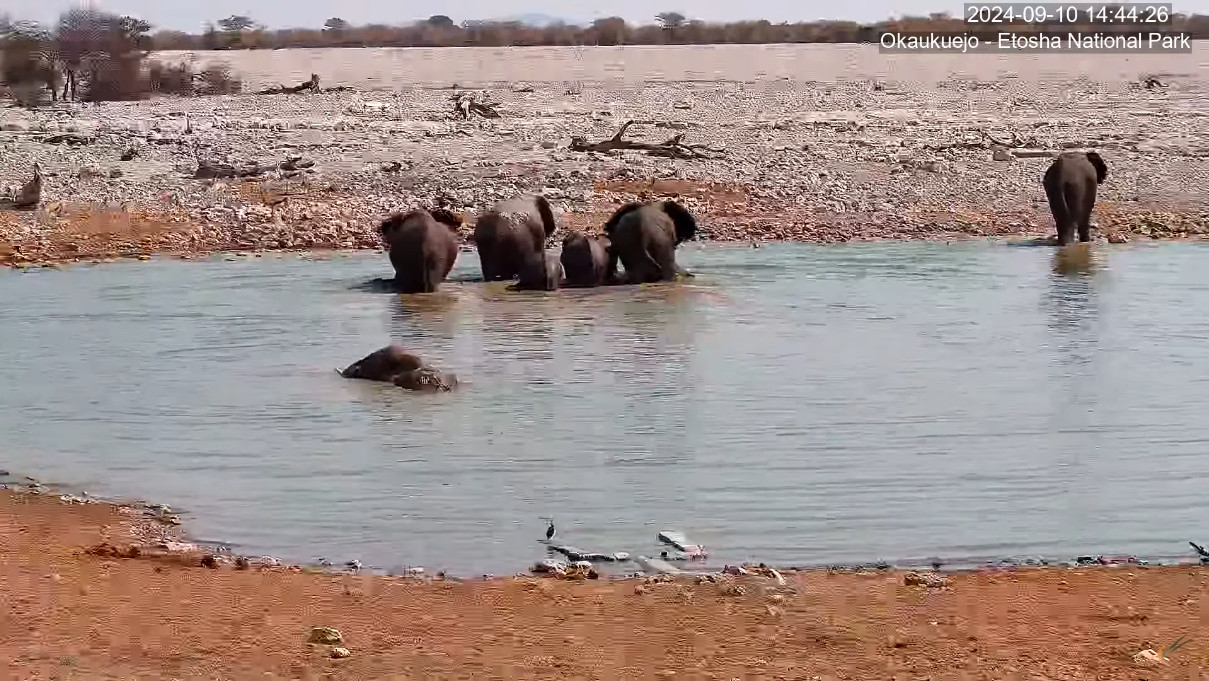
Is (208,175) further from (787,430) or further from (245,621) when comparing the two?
(245,621)

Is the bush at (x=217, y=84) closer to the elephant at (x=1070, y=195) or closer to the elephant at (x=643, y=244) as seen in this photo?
the elephant at (x=1070, y=195)

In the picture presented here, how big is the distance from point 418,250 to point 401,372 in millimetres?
4390

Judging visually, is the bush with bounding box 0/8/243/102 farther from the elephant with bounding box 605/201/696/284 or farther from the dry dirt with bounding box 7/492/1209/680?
the dry dirt with bounding box 7/492/1209/680

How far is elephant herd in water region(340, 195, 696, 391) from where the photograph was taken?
1531 cm

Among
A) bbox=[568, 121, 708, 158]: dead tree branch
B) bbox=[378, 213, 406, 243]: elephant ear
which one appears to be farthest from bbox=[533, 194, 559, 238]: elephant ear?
bbox=[568, 121, 708, 158]: dead tree branch

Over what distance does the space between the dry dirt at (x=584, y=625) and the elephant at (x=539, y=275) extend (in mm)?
9103

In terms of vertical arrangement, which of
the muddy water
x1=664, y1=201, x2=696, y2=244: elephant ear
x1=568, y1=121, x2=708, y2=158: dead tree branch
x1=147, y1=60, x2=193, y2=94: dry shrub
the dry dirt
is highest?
x1=147, y1=60, x2=193, y2=94: dry shrub

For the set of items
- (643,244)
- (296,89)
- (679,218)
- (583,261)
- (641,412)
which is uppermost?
(296,89)

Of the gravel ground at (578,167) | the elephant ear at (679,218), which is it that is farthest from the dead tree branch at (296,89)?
the elephant ear at (679,218)

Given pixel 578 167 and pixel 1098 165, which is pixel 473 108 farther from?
pixel 1098 165

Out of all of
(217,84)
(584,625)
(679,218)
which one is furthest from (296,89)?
(584,625)

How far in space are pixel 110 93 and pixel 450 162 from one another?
443 inches

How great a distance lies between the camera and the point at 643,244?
15.8m

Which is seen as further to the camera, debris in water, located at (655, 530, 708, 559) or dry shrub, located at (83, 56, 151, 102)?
dry shrub, located at (83, 56, 151, 102)
